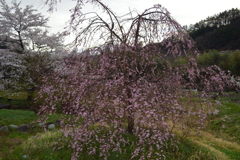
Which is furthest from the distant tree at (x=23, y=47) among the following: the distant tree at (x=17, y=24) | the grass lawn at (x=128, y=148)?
the grass lawn at (x=128, y=148)

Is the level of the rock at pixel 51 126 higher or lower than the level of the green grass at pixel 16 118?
lower

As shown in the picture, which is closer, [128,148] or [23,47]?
[128,148]

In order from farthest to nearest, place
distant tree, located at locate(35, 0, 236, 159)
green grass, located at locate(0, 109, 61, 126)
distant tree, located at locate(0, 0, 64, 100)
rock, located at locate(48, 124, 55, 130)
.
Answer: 1. distant tree, located at locate(0, 0, 64, 100)
2. green grass, located at locate(0, 109, 61, 126)
3. rock, located at locate(48, 124, 55, 130)
4. distant tree, located at locate(35, 0, 236, 159)

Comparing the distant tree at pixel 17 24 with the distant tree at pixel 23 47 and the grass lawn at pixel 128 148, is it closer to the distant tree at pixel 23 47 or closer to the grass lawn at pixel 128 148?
the distant tree at pixel 23 47

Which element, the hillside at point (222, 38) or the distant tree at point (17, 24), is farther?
the hillside at point (222, 38)

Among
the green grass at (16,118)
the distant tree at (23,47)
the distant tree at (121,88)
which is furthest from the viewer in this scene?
the distant tree at (23,47)

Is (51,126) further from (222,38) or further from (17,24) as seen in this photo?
(222,38)

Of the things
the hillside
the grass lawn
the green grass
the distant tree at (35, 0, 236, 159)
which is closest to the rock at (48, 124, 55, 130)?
the grass lawn

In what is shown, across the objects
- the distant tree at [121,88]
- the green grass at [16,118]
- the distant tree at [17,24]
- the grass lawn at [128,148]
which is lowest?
the grass lawn at [128,148]

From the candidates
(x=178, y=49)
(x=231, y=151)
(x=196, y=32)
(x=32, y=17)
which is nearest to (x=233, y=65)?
(x=231, y=151)

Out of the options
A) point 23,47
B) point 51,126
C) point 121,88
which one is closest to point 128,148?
point 121,88

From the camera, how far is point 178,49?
480cm

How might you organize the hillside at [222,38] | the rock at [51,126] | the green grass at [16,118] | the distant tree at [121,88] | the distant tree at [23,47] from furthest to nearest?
the hillside at [222,38], the distant tree at [23,47], the green grass at [16,118], the rock at [51,126], the distant tree at [121,88]

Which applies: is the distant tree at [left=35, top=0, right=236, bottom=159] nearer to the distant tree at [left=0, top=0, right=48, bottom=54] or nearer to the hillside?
the distant tree at [left=0, top=0, right=48, bottom=54]
